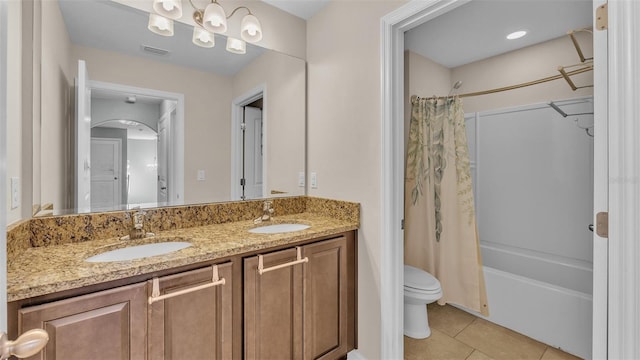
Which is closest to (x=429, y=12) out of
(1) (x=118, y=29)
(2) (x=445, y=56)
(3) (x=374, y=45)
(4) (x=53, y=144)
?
(3) (x=374, y=45)

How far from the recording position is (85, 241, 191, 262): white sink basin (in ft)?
3.93

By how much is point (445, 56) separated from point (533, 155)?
4.02 feet

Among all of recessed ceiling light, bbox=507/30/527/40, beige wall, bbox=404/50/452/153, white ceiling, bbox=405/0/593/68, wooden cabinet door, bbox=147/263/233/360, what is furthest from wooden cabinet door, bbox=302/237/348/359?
recessed ceiling light, bbox=507/30/527/40

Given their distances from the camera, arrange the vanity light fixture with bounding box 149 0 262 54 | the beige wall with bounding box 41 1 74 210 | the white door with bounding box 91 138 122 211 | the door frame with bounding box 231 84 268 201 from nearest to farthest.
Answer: the beige wall with bounding box 41 1 74 210 < the white door with bounding box 91 138 122 211 < the vanity light fixture with bounding box 149 0 262 54 < the door frame with bounding box 231 84 268 201

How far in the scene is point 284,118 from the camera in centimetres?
211

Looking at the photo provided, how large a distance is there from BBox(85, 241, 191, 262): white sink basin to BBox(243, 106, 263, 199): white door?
0.64 meters

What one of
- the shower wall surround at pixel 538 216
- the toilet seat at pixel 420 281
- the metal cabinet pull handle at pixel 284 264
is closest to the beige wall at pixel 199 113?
the metal cabinet pull handle at pixel 284 264

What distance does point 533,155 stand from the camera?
253 centimetres

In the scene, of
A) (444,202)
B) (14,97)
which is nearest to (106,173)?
(14,97)

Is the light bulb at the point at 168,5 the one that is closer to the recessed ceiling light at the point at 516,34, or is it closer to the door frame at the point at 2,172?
the door frame at the point at 2,172
